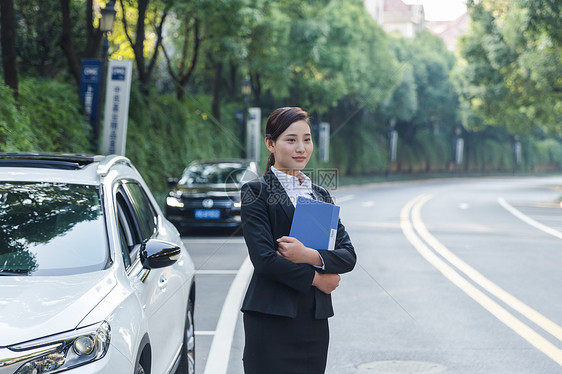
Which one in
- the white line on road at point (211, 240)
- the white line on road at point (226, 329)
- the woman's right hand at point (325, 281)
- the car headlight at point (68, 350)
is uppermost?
the woman's right hand at point (325, 281)

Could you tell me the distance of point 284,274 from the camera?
122 inches

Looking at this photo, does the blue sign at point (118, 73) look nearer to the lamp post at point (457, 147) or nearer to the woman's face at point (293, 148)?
the woman's face at point (293, 148)

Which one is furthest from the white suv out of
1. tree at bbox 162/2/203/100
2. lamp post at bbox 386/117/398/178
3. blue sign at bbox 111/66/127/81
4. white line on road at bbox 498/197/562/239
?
lamp post at bbox 386/117/398/178

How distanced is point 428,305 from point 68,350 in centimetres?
619

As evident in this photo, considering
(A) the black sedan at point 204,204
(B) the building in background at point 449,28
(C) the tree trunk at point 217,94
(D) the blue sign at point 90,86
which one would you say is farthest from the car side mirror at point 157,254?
(B) the building in background at point 449,28

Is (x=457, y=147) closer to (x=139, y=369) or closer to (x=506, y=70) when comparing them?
(x=506, y=70)

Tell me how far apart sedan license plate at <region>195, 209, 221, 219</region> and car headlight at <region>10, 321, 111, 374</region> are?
12.6 metres

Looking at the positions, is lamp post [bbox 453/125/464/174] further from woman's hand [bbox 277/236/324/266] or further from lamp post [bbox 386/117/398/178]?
woman's hand [bbox 277/236/324/266]

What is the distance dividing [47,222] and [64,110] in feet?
44.2

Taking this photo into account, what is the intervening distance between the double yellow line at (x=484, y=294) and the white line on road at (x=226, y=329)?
2621 millimetres

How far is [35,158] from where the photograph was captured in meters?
4.75

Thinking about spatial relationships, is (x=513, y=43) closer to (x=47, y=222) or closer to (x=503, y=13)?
(x=503, y=13)

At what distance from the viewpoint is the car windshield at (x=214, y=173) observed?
55.0 feet

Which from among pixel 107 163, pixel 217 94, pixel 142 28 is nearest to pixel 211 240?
pixel 142 28
